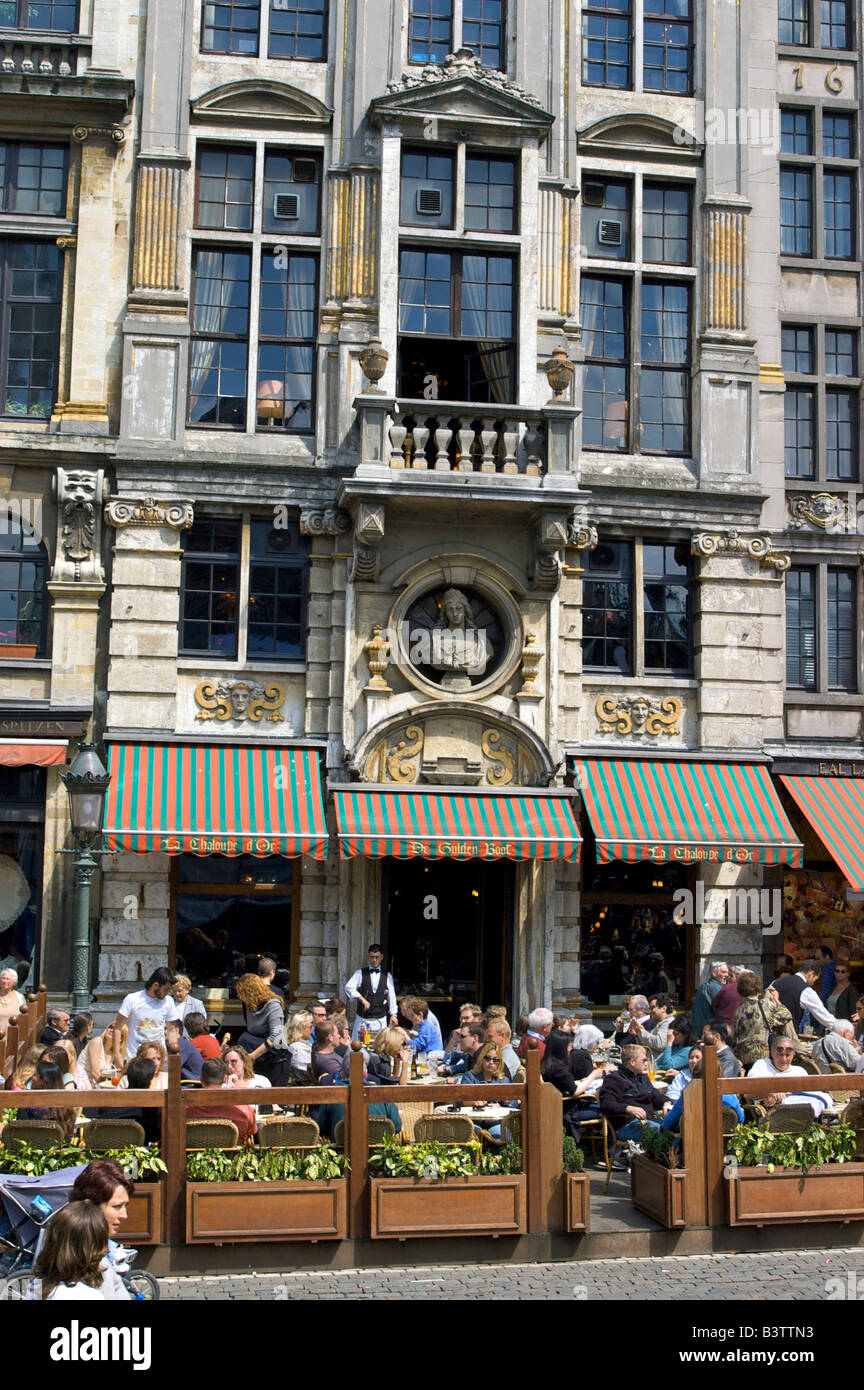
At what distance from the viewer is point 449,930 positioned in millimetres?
20453

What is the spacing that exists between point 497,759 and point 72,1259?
1442 cm

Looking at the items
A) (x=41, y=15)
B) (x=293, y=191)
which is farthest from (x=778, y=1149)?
(x=41, y=15)

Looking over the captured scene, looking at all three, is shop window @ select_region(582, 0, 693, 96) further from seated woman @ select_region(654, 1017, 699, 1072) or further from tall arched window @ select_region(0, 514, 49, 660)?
seated woman @ select_region(654, 1017, 699, 1072)

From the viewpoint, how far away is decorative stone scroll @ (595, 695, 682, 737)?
2100cm

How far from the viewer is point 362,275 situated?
68.5 ft

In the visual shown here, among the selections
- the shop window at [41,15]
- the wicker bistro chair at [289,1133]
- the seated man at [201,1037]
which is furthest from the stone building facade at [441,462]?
the wicker bistro chair at [289,1133]

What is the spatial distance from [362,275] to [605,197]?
4.01m

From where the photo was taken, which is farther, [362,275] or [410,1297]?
[362,275]

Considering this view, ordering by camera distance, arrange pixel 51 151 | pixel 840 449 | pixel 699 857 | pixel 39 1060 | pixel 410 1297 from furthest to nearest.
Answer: pixel 840 449, pixel 51 151, pixel 699 857, pixel 39 1060, pixel 410 1297

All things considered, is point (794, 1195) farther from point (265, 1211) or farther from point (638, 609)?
point (638, 609)

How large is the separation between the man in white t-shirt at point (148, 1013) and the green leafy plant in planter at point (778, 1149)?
6.33 m

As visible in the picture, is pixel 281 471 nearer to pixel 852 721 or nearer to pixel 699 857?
pixel 699 857
